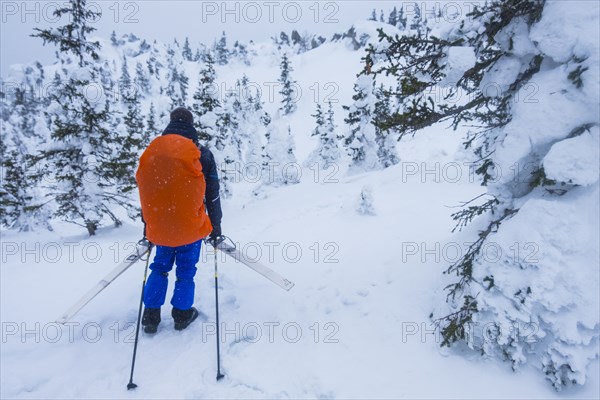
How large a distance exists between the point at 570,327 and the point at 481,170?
2.04 m

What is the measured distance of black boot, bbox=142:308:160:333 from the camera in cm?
446

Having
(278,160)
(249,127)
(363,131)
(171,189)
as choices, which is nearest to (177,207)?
(171,189)

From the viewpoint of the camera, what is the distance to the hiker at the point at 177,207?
154 inches

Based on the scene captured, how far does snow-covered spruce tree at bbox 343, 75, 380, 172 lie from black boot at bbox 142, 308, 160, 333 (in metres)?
25.3

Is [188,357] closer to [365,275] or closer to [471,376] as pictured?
[365,275]

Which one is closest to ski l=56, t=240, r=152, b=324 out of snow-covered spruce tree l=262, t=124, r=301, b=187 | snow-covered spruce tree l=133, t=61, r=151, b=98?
snow-covered spruce tree l=262, t=124, r=301, b=187

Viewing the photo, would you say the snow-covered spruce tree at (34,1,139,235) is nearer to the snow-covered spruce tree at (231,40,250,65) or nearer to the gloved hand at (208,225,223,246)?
the gloved hand at (208,225,223,246)

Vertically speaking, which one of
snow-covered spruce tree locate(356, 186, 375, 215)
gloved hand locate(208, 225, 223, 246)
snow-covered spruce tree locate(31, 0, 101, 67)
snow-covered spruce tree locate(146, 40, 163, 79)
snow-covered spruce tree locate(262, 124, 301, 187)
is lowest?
snow-covered spruce tree locate(262, 124, 301, 187)

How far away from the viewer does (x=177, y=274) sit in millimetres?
4473

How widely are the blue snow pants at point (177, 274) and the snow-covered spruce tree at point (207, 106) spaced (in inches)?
583

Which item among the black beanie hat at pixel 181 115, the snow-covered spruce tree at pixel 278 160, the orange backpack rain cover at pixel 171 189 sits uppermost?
the black beanie hat at pixel 181 115

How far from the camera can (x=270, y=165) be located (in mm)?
35156

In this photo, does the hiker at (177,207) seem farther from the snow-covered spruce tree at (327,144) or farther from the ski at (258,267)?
the snow-covered spruce tree at (327,144)

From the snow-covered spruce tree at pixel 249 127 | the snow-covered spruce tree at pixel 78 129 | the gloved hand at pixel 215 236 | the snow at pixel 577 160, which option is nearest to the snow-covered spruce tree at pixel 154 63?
the snow-covered spruce tree at pixel 249 127
